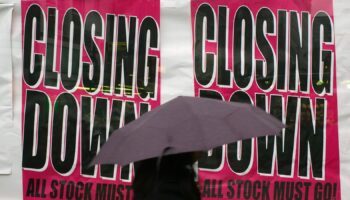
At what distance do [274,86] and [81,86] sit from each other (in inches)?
65.3

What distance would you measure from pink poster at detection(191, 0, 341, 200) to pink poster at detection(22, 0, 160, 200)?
493 mm

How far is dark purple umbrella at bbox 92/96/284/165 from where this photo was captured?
2.70 meters

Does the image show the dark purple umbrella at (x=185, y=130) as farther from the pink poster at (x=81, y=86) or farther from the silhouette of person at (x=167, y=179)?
the pink poster at (x=81, y=86)

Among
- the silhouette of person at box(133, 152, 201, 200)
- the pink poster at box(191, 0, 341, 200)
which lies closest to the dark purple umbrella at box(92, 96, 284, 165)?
the silhouette of person at box(133, 152, 201, 200)

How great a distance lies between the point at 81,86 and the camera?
5090 millimetres

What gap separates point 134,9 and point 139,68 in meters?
0.52

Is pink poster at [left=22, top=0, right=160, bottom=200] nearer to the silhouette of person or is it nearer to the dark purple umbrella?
the dark purple umbrella

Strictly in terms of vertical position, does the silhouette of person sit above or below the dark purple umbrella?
below

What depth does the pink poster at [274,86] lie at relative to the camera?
16.4 ft

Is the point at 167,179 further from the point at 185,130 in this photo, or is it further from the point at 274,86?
the point at 274,86

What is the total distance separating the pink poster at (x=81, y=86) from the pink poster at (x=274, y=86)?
19.4 inches

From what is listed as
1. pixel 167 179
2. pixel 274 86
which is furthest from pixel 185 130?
pixel 274 86

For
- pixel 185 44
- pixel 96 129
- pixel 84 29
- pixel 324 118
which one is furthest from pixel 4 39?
pixel 324 118

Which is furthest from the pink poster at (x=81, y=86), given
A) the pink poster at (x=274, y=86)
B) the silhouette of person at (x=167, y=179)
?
the silhouette of person at (x=167, y=179)
